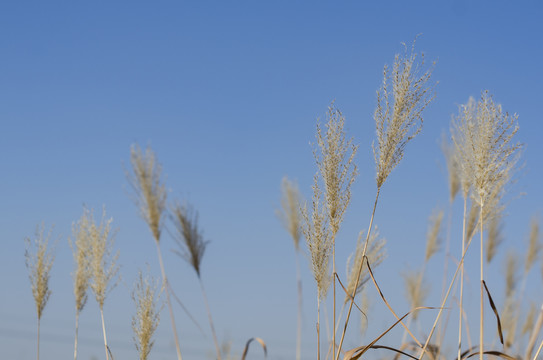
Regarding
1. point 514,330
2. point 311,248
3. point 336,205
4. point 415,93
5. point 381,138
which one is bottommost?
point 514,330

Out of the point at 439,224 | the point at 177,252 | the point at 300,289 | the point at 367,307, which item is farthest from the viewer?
the point at 367,307

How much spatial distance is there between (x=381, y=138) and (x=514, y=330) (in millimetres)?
3019

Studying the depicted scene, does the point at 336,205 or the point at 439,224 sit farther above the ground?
the point at 439,224

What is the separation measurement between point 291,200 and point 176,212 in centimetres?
123

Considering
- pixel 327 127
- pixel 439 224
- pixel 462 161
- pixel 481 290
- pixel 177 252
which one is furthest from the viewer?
pixel 439 224

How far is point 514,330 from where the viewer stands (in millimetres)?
4820

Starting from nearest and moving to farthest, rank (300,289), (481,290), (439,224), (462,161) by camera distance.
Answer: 1. (481,290)
2. (462,161)
3. (300,289)
4. (439,224)

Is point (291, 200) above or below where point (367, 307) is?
above

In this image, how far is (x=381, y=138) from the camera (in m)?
2.54

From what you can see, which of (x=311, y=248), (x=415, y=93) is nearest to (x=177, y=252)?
(x=311, y=248)

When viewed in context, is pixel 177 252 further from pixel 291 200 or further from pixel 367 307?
pixel 367 307

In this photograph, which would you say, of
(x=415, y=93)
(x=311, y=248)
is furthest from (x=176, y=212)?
(x=415, y=93)

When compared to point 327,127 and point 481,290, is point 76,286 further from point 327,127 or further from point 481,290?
point 481,290

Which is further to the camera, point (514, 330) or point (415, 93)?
point (514, 330)
